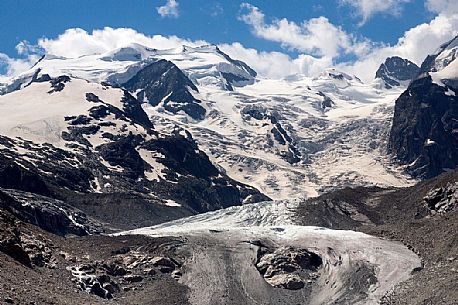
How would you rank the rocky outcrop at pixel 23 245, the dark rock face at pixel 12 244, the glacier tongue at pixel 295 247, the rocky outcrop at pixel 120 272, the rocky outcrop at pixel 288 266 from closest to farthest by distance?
the dark rock face at pixel 12 244 < the rocky outcrop at pixel 23 245 < the rocky outcrop at pixel 120 272 < the glacier tongue at pixel 295 247 < the rocky outcrop at pixel 288 266

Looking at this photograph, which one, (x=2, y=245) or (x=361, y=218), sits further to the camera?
(x=361, y=218)

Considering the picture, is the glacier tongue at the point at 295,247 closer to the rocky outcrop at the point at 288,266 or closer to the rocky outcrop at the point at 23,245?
the rocky outcrop at the point at 288,266

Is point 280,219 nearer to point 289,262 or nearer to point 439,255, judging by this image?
point 289,262

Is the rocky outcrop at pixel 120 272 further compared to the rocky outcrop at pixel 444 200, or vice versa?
the rocky outcrop at pixel 444 200

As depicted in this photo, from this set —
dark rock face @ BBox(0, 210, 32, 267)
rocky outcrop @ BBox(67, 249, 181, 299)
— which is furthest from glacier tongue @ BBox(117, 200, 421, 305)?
dark rock face @ BBox(0, 210, 32, 267)

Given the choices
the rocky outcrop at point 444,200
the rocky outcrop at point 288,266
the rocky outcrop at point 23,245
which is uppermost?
the rocky outcrop at point 444,200

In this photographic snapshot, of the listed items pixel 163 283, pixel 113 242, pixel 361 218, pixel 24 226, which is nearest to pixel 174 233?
pixel 113 242

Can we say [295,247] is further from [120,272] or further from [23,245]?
[23,245]

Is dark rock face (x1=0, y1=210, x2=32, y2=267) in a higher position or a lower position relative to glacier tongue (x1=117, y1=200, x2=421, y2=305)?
higher

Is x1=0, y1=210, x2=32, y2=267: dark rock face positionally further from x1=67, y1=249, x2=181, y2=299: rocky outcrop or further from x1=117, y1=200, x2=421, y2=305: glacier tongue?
x1=117, y1=200, x2=421, y2=305: glacier tongue

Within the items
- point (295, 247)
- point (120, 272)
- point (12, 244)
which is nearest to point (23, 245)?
point (12, 244)

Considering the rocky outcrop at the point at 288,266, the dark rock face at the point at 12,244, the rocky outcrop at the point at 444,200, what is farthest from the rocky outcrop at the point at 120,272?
the rocky outcrop at the point at 444,200
